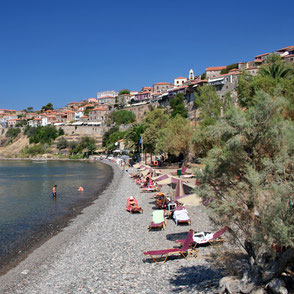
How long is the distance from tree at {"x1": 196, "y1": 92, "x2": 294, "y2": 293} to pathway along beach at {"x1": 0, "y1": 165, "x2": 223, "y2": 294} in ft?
2.54

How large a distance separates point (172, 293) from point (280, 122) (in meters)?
4.27

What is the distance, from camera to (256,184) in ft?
18.1

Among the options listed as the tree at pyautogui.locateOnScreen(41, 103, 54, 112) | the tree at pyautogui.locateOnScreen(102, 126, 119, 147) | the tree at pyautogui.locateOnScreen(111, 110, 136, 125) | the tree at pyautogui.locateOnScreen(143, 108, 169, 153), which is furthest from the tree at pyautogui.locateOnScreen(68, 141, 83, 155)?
the tree at pyautogui.locateOnScreen(41, 103, 54, 112)

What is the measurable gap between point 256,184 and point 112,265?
5453 millimetres

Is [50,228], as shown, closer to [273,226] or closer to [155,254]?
[155,254]

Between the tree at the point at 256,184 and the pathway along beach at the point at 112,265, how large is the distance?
2.54 feet

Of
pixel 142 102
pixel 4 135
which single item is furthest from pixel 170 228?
pixel 4 135

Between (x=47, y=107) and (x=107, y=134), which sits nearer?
(x=107, y=134)

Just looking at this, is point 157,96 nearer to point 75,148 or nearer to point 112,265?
point 75,148

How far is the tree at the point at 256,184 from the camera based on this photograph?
5059 millimetres

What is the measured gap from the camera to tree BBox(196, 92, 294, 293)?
5059 mm

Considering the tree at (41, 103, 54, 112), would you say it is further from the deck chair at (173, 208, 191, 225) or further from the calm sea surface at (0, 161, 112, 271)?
the deck chair at (173, 208, 191, 225)

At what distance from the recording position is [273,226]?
4.86 meters

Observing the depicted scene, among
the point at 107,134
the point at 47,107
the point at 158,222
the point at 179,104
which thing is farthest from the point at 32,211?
the point at 47,107
